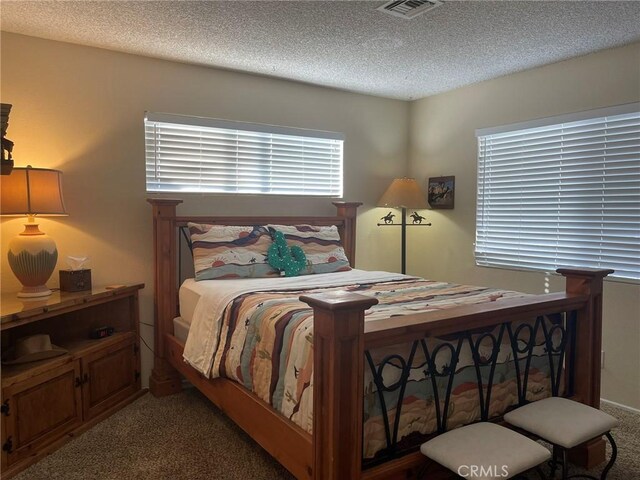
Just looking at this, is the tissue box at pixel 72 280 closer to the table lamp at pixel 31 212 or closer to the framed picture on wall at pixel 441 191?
the table lamp at pixel 31 212

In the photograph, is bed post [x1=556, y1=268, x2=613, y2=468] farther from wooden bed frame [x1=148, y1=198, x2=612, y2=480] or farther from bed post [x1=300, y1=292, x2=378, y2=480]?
bed post [x1=300, y1=292, x2=378, y2=480]

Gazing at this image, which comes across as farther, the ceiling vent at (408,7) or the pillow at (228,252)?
the pillow at (228,252)

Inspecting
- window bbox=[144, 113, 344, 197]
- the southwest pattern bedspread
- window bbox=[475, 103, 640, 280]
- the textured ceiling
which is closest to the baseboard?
window bbox=[475, 103, 640, 280]

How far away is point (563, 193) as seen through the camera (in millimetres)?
3293

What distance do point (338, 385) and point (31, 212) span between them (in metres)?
2.01

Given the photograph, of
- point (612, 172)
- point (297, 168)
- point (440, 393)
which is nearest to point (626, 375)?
point (612, 172)

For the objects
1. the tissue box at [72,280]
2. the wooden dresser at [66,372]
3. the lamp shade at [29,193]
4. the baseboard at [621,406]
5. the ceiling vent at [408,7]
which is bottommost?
the baseboard at [621,406]

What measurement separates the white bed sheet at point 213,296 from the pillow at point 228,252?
9 centimetres

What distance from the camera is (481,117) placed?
3.84 metres

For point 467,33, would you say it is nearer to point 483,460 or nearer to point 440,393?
point 440,393

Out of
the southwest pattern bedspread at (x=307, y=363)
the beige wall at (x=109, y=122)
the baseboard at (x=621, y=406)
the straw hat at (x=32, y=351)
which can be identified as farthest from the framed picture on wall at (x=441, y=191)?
the straw hat at (x=32, y=351)

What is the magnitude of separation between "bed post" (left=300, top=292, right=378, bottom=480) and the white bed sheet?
1049 millimetres

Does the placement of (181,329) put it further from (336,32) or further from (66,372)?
(336,32)

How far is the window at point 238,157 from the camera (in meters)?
3.32
